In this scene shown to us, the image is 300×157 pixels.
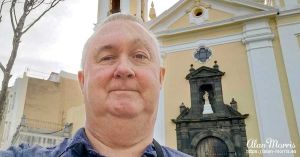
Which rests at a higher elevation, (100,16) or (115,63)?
(100,16)

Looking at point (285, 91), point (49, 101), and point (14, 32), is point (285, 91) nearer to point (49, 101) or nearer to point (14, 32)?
point (14, 32)

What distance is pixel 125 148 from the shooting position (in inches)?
40.2

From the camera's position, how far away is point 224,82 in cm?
979

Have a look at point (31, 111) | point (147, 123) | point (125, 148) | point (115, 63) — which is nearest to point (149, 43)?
point (115, 63)

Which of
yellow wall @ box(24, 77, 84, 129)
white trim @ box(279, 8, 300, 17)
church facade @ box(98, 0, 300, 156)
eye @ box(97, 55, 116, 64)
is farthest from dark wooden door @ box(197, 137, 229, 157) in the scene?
yellow wall @ box(24, 77, 84, 129)

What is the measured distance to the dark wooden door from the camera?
893 cm

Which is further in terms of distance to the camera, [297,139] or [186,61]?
[186,61]

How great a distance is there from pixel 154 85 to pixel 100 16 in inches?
478

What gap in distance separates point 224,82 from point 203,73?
32.4 inches

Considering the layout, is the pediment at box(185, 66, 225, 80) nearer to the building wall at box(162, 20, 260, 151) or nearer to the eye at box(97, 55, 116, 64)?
the building wall at box(162, 20, 260, 151)

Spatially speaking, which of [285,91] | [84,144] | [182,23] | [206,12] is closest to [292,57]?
[285,91]

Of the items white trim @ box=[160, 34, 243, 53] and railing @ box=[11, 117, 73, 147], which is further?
railing @ box=[11, 117, 73, 147]

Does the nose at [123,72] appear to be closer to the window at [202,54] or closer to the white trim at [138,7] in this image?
the window at [202,54]

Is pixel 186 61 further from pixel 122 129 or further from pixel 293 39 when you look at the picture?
pixel 122 129
